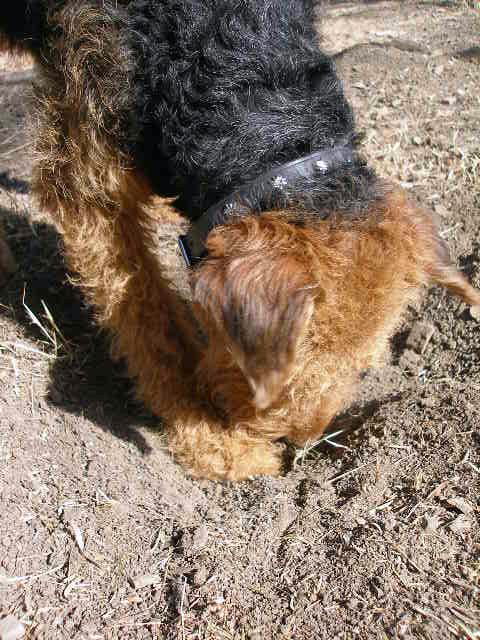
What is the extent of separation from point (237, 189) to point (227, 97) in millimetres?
310

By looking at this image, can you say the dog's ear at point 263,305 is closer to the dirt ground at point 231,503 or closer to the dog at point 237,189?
the dog at point 237,189

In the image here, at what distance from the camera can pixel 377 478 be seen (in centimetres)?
203

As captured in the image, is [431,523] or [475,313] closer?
[431,523]

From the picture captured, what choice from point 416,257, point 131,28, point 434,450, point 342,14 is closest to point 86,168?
point 131,28

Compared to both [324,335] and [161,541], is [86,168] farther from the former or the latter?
[161,541]

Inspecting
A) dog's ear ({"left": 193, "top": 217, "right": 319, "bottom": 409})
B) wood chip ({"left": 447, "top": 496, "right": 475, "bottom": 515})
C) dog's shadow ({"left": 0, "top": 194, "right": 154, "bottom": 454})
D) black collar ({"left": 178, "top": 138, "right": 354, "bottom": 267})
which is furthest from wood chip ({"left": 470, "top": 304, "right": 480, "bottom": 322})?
dog's shadow ({"left": 0, "top": 194, "right": 154, "bottom": 454})

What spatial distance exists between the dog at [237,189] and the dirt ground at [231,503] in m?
0.35

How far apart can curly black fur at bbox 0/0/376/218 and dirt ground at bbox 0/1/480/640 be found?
1030 millimetres

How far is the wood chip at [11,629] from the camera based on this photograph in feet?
4.89

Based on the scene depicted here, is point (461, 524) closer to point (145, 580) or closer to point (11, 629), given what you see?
point (145, 580)

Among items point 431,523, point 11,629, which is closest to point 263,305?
point 431,523

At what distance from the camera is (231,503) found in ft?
7.33

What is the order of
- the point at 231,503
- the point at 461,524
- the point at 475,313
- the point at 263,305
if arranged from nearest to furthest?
the point at 263,305, the point at 461,524, the point at 231,503, the point at 475,313

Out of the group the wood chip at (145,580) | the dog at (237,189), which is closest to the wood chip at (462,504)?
the dog at (237,189)
